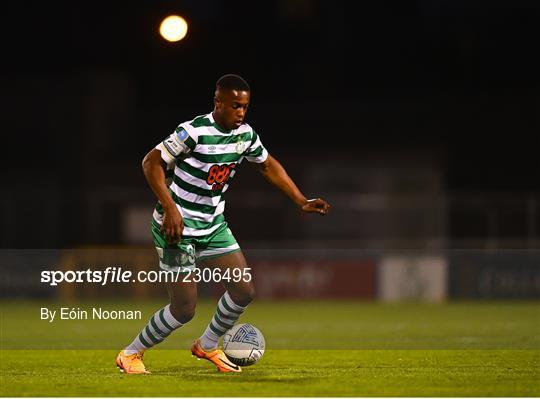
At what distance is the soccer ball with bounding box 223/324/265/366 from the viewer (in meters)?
9.21

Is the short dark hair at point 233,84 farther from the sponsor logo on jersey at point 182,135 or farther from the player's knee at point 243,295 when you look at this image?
the player's knee at point 243,295

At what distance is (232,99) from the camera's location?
858 centimetres

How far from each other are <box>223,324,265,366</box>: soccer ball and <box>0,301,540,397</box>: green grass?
0.53 ft

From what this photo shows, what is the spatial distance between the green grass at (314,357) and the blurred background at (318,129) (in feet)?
14.2

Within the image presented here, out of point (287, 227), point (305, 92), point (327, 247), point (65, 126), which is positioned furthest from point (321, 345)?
point (305, 92)

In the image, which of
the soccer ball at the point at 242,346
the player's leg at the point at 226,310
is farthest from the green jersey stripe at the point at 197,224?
the soccer ball at the point at 242,346

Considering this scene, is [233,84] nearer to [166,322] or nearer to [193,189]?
[193,189]

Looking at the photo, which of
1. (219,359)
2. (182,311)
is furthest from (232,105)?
(219,359)

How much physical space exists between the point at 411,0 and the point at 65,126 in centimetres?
1090

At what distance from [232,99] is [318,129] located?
825 inches

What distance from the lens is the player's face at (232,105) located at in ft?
28.1

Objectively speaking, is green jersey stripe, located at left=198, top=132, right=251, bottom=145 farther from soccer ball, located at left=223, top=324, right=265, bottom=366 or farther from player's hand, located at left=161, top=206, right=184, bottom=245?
soccer ball, located at left=223, top=324, right=265, bottom=366

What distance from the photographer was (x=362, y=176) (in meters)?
26.7

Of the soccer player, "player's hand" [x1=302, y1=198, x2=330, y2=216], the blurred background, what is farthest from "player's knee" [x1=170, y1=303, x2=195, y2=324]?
the blurred background
